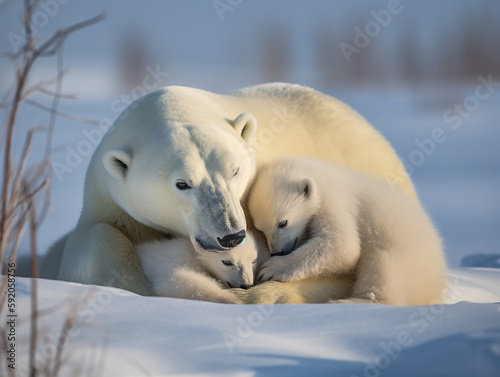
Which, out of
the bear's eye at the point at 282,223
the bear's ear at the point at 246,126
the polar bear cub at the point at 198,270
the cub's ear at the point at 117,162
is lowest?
the polar bear cub at the point at 198,270

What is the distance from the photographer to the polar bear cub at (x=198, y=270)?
292cm

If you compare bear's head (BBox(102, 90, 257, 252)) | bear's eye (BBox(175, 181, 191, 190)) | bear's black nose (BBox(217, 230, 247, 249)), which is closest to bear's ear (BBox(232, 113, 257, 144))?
bear's head (BBox(102, 90, 257, 252))

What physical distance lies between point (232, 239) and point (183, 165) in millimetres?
429

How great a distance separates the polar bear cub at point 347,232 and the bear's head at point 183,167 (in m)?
0.22

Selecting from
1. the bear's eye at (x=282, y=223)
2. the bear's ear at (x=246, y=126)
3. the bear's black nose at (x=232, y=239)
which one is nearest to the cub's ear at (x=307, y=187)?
the bear's eye at (x=282, y=223)

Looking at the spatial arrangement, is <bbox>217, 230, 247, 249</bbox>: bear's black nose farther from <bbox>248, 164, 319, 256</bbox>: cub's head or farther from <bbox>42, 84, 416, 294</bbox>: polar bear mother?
<bbox>248, 164, 319, 256</bbox>: cub's head

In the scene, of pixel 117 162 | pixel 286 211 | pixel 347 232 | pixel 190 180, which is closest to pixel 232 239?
pixel 190 180

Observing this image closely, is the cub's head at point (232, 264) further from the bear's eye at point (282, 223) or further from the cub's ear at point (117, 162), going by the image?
the cub's ear at point (117, 162)

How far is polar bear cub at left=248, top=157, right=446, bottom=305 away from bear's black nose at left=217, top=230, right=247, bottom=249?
28cm

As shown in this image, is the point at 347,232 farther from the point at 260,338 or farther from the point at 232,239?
the point at 260,338

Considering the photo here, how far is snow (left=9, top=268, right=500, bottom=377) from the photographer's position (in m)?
1.83

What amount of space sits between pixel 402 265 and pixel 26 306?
1707 millimetres

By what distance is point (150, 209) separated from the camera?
334 centimetres

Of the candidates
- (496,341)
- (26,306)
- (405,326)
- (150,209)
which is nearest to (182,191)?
(150,209)
